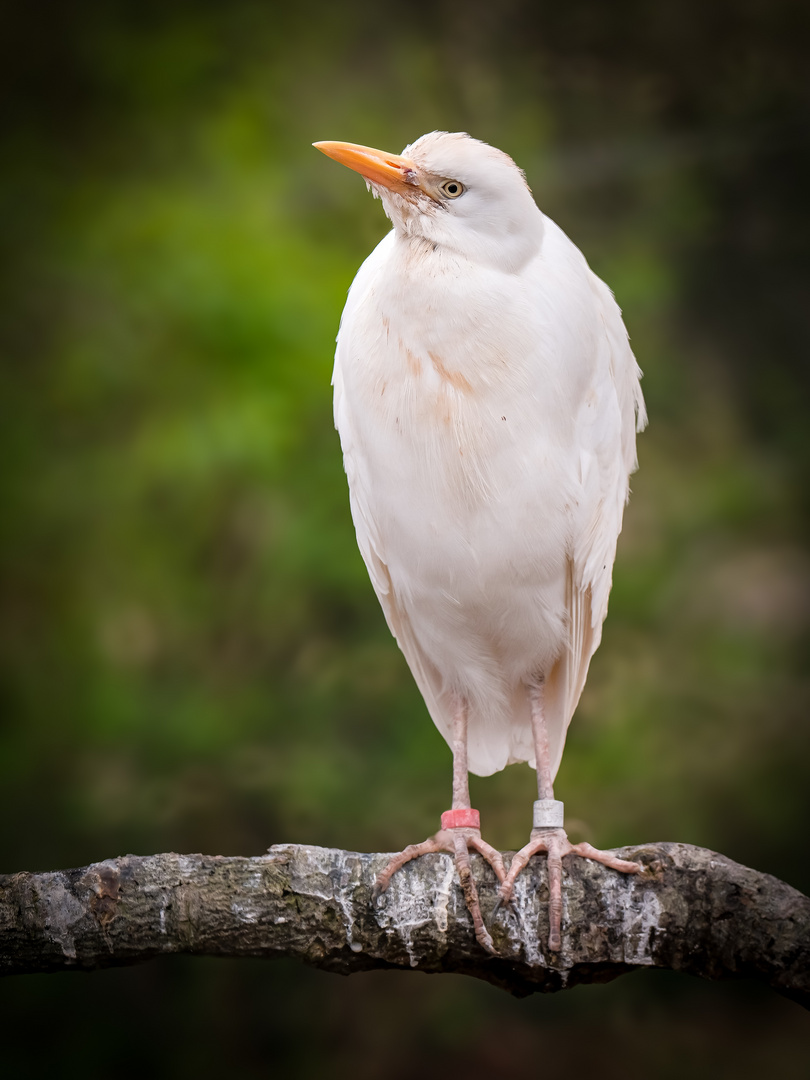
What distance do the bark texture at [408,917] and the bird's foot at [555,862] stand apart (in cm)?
1

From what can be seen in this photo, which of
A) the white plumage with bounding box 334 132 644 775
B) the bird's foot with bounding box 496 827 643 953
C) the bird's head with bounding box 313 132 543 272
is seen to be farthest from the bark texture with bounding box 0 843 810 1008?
the bird's head with bounding box 313 132 543 272

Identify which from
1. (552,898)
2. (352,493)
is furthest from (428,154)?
(552,898)

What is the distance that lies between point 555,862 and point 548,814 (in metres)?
0.06

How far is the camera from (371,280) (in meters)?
1.17

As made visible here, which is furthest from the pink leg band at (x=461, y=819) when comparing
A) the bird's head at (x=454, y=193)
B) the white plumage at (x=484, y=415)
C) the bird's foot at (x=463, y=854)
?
the bird's head at (x=454, y=193)

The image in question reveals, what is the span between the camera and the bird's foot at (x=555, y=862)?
3.50ft

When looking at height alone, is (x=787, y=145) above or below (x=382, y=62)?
below

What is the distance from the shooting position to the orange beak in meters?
1.07

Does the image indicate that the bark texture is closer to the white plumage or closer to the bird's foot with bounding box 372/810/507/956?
the bird's foot with bounding box 372/810/507/956

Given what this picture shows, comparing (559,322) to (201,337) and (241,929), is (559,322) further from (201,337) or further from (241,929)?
(201,337)

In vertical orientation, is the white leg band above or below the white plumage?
below

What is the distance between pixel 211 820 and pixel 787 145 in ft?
6.06

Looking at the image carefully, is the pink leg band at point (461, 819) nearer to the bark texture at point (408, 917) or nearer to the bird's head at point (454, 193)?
the bark texture at point (408, 917)

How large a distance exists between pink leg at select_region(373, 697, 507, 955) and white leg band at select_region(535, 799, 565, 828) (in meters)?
0.06
